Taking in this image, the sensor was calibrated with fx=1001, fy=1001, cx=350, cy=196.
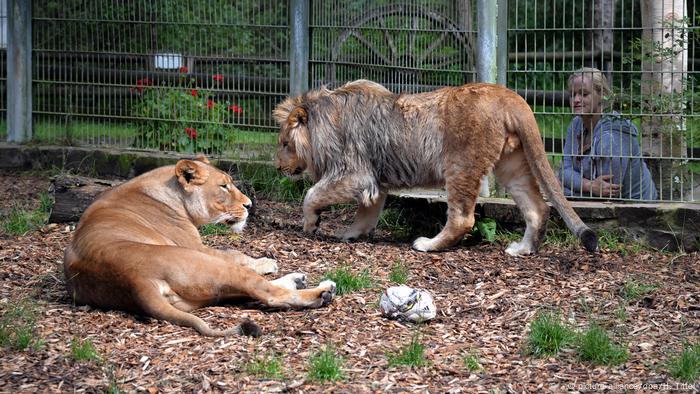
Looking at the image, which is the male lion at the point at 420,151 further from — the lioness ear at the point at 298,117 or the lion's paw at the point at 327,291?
the lion's paw at the point at 327,291

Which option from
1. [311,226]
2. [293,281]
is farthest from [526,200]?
[293,281]

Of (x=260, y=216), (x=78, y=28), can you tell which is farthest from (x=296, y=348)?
(x=78, y=28)

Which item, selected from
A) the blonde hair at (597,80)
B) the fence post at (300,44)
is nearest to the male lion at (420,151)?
the blonde hair at (597,80)

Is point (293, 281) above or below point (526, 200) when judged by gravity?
below

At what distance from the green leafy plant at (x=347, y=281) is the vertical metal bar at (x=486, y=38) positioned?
258 centimetres

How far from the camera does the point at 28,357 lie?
4.97m

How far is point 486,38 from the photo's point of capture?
8234 mm

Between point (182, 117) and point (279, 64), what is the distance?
126 cm

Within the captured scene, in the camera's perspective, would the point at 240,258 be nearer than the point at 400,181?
Yes

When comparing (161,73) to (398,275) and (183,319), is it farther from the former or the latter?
(183,319)

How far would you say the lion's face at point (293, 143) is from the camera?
321 inches

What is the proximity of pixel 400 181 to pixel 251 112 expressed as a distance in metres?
2.58

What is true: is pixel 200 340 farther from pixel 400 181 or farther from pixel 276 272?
pixel 400 181

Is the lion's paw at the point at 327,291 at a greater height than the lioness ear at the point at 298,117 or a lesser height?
lesser
